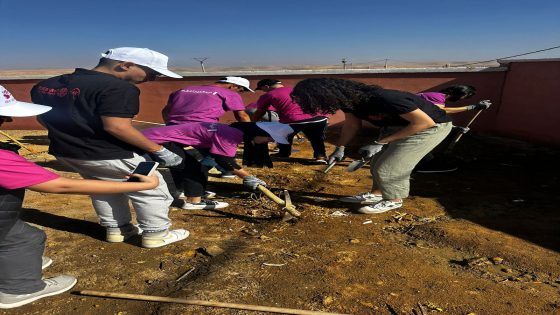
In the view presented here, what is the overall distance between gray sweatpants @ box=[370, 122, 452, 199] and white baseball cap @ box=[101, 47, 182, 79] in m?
2.14

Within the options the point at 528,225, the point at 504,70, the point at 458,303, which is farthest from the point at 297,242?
the point at 504,70

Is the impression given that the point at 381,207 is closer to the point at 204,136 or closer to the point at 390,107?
the point at 390,107

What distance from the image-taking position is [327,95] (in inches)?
131

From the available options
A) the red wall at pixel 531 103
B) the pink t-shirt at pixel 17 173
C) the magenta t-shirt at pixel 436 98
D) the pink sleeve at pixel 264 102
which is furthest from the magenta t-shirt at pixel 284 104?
the red wall at pixel 531 103

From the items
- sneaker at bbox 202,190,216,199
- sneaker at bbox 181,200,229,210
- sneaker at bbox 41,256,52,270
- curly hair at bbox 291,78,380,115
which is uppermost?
curly hair at bbox 291,78,380,115

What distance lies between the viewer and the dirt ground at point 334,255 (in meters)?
2.49

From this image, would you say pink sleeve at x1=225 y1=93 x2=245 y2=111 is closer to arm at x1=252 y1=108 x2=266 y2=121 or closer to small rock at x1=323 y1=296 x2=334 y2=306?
arm at x1=252 y1=108 x2=266 y2=121

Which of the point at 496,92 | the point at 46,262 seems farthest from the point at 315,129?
the point at 496,92

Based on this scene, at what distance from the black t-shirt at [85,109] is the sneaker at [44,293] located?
817 millimetres

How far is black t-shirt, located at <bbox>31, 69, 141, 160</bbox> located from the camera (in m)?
2.58

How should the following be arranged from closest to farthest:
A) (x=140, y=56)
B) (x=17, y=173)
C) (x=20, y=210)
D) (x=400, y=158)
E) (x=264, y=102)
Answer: (x=17, y=173) → (x=20, y=210) → (x=140, y=56) → (x=400, y=158) → (x=264, y=102)

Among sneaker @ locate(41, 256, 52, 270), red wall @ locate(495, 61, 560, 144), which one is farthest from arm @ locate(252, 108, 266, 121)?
red wall @ locate(495, 61, 560, 144)

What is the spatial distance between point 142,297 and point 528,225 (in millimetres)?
3373

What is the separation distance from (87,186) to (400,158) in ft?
9.16
